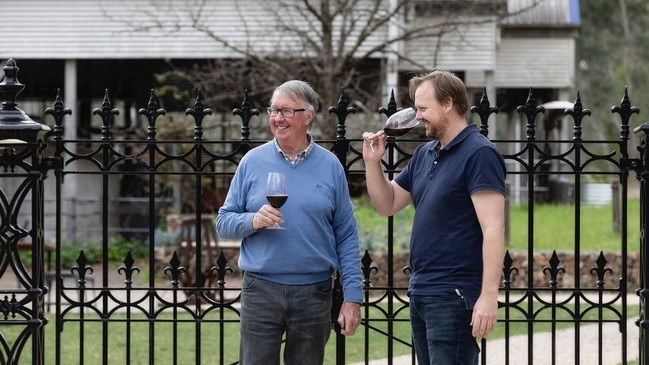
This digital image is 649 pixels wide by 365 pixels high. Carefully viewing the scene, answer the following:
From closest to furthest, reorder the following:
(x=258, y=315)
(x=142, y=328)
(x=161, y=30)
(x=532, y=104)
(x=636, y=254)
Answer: (x=258, y=315), (x=532, y=104), (x=142, y=328), (x=636, y=254), (x=161, y=30)

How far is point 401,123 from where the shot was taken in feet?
17.6

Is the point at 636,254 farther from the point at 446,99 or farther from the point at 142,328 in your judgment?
the point at 446,99

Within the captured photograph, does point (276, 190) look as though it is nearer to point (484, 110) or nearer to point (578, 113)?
point (484, 110)

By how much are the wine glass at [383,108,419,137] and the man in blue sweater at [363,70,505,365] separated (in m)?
0.45

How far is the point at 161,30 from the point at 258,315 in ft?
54.5

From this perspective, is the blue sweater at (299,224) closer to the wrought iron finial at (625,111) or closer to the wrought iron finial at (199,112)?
the wrought iron finial at (199,112)

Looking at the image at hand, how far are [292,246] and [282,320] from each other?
1.13 ft

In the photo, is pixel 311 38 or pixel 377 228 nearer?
pixel 377 228

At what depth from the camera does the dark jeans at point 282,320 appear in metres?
5.01

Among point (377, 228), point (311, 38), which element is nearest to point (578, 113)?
point (377, 228)

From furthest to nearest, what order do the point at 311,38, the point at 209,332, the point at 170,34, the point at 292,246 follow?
the point at 170,34 → the point at 311,38 → the point at 209,332 → the point at 292,246

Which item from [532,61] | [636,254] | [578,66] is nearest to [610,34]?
[578,66]

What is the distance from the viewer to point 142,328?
1203 centimetres

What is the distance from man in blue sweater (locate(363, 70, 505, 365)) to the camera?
4.63 m
